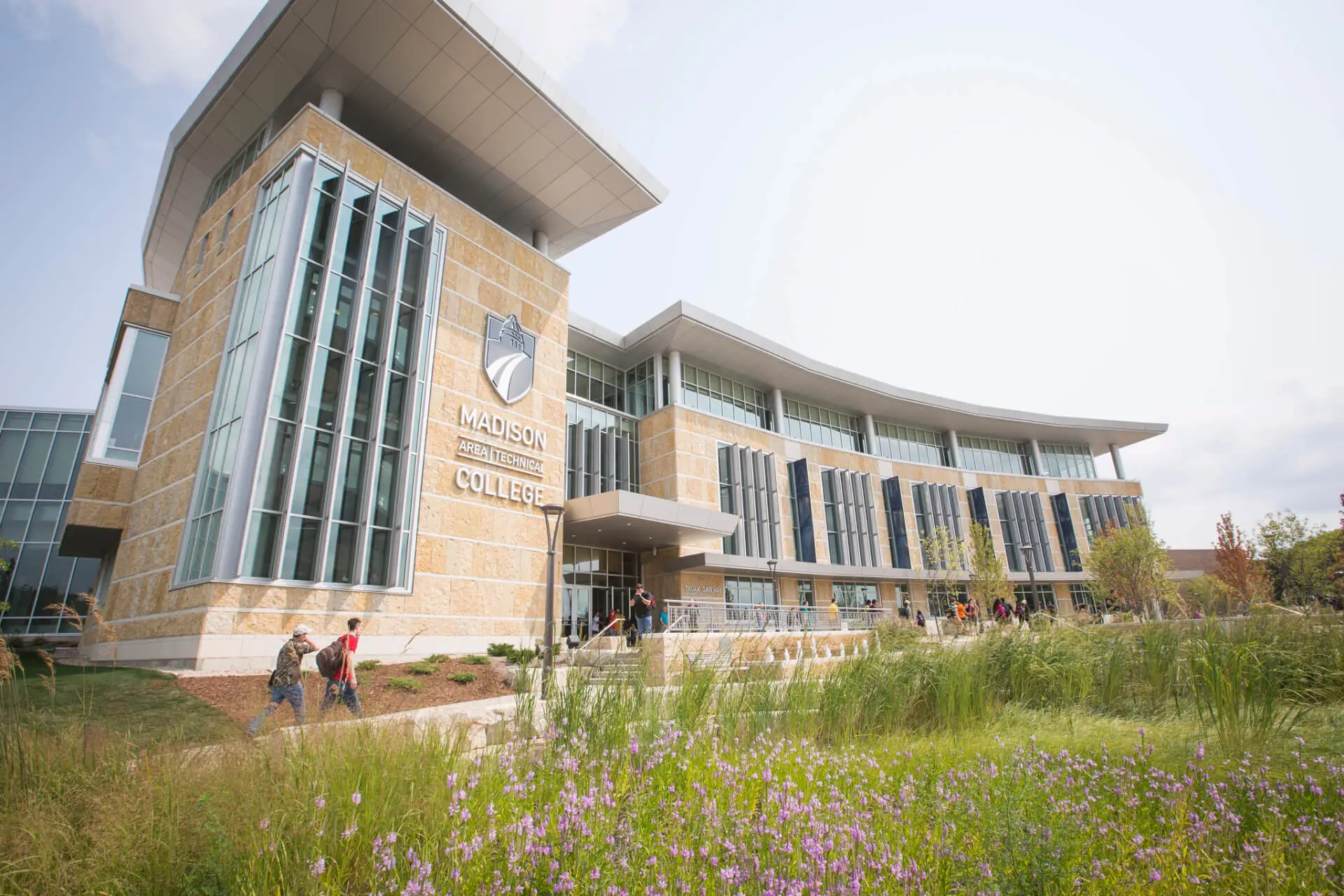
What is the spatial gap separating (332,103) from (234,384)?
31.1 feet

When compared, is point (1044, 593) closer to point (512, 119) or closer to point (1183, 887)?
point (512, 119)

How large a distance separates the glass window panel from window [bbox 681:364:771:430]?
33.2 metres

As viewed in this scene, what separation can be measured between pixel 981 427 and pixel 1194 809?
46647 mm

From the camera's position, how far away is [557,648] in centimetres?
1875

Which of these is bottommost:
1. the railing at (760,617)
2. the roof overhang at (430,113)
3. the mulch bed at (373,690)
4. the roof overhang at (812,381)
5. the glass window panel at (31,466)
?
the mulch bed at (373,690)

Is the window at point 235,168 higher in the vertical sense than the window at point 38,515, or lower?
higher

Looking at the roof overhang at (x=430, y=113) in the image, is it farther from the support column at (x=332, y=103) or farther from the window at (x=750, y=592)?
the window at (x=750, y=592)

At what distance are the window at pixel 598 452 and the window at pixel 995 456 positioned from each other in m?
26.9

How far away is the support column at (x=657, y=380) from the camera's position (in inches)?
1283

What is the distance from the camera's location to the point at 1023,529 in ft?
147

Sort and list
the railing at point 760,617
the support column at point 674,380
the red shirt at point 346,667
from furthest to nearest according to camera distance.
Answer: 1. the support column at point 674,380
2. the railing at point 760,617
3. the red shirt at point 346,667

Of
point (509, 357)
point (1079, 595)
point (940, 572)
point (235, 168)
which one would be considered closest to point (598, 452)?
Answer: point (509, 357)

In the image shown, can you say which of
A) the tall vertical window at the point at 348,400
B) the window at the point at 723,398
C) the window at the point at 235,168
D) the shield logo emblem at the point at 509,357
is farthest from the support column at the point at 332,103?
the window at the point at 723,398

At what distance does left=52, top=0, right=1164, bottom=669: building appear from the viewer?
15.6m
